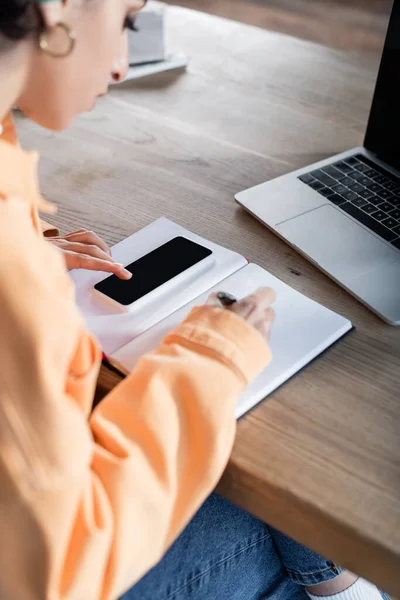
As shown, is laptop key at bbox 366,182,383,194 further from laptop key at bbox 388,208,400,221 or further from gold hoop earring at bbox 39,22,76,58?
gold hoop earring at bbox 39,22,76,58

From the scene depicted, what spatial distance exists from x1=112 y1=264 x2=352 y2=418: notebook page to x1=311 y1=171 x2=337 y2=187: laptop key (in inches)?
9.3

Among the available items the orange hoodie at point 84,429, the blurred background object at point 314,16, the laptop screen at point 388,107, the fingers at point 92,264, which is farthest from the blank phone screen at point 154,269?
the blurred background object at point 314,16

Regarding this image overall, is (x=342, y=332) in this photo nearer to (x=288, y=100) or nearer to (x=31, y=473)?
(x=31, y=473)

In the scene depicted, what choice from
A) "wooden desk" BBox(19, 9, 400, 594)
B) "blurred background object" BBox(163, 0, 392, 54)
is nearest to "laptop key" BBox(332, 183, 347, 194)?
"wooden desk" BBox(19, 9, 400, 594)

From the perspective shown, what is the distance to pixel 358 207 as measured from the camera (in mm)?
851

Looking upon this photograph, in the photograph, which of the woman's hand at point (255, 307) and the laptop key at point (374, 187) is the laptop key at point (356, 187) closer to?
the laptop key at point (374, 187)

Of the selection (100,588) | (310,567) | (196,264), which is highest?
(196,264)

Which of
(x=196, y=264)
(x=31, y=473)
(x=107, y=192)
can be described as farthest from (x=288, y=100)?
(x=31, y=473)

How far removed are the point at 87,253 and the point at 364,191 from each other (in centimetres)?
39

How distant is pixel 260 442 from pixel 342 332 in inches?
6.8

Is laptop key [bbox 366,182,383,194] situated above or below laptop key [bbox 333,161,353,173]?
below

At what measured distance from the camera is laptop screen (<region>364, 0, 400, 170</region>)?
882 mm

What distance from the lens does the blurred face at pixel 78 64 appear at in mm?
532

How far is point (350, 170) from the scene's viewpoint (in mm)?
926
